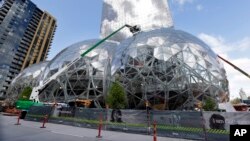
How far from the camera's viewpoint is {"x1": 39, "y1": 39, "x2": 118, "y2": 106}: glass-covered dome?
31391mm

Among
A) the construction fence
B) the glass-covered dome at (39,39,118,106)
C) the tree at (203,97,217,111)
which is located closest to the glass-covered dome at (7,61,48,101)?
the glass-covered dome at (39,39,118,106)

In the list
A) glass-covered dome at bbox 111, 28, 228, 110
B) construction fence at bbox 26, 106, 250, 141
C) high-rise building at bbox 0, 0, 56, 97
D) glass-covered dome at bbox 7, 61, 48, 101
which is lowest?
construction fence at bbox 26, 106, 250, 141

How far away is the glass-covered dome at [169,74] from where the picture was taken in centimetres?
2334

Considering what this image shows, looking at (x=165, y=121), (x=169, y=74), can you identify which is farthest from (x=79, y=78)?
(x=165, y=121)

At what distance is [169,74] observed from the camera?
2377 cm

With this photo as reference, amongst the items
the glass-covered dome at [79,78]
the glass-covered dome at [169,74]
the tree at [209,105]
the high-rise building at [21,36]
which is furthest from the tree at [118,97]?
the high-rise building at [21,36]

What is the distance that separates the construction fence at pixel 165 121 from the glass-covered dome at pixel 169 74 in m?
9.36

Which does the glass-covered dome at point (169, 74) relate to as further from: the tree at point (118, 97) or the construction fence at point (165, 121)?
the construction fence at point (165, 121)

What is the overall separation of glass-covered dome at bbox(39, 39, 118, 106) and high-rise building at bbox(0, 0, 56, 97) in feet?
240

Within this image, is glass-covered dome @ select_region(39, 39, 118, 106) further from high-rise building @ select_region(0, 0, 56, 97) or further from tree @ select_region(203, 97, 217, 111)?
high-rise building @ select_region(0, 0, 56, 97)

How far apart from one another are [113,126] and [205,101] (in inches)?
531

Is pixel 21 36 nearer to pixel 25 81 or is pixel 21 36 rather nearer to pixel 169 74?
pixel 25 81

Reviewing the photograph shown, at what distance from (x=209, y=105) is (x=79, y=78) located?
19.5 metres

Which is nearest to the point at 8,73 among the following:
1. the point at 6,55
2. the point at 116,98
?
the point at 6,55
